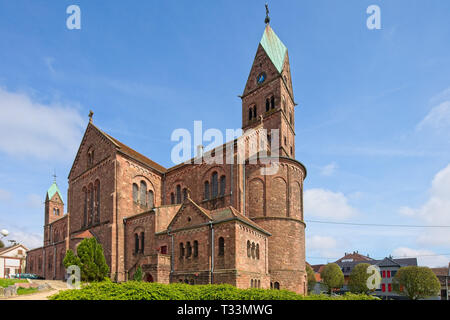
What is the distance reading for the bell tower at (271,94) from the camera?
149 ft

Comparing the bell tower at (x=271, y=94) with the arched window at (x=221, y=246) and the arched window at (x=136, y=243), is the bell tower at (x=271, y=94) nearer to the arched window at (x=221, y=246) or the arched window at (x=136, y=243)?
the arched window at (x=221, y=246)

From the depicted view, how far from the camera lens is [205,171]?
38.9m

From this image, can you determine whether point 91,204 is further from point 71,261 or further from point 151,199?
point 71,261

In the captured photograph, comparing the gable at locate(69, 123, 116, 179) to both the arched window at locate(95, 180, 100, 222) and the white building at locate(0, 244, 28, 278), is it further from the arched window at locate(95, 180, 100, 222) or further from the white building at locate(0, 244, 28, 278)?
the white building at locate(0, 244, 28, 278)

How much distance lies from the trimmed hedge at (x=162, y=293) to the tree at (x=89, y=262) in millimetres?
17389

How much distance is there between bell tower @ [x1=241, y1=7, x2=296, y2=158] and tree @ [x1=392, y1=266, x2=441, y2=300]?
102ft

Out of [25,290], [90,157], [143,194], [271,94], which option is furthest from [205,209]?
[271,94]

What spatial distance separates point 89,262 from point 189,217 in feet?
33.7

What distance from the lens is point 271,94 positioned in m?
46.9

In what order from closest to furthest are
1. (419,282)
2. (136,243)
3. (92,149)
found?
(136,243) → (92,149) → (419,282)

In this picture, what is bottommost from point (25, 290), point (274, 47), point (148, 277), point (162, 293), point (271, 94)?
point (25, 290)
